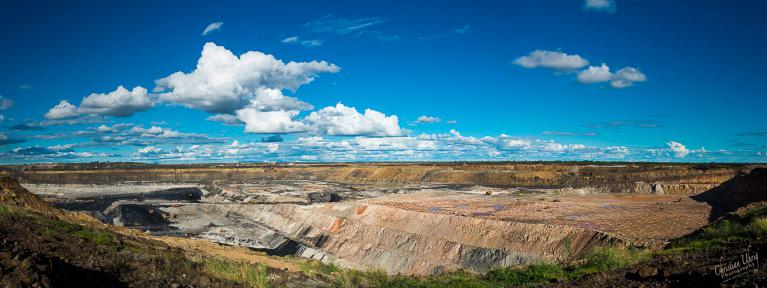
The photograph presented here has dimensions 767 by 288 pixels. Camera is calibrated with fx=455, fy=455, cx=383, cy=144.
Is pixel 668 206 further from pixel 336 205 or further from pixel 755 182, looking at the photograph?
pixel 336 205

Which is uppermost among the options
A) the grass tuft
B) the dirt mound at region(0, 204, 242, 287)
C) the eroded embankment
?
the dirt mound at region(0, 204, 242, 287)

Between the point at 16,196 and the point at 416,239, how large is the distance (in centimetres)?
2917

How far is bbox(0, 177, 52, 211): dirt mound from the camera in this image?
30.2m

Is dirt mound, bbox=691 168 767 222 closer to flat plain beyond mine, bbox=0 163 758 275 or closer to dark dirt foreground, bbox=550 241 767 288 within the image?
flat plain beyond mine, bbox=0 163 758 275

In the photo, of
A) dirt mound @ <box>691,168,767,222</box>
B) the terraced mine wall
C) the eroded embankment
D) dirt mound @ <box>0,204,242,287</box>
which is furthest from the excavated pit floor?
the terraced mine wall

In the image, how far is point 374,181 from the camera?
131 metres

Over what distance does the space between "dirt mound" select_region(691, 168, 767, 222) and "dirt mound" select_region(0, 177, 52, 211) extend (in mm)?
54034

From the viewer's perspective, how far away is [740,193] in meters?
46.2

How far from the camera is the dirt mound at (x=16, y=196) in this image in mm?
30250

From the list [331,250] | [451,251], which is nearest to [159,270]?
[451,251]

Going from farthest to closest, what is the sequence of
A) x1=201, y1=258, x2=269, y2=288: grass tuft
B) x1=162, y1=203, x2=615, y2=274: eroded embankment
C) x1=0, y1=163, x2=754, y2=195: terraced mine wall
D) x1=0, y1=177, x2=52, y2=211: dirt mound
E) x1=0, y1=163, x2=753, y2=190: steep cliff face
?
1. x1=0, y1=163, x2=753, y2=190: steep cliff face
2. x1=0, y1=163, x2=754, y2=195: terraced mine wall
3. x1=0, y1=177, x2=52, y2=211: dirt mound
4. x1=162, y1=203, x2=615, y2=274: eroded embankment
5. x1=201, y1=258, x2=269, y2=288: grass tuft

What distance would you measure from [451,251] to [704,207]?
91.2ft

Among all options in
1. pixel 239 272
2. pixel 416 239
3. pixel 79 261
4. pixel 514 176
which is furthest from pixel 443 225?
pixel 514 176

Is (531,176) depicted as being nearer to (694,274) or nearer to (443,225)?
(443,225)
